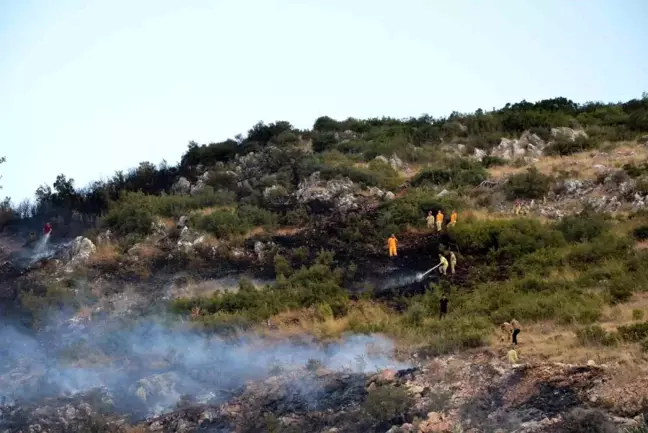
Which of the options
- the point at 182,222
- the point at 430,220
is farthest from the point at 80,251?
the point at 430,220

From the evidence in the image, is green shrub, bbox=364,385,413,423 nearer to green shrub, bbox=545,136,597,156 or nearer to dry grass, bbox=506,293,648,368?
dry grass, bbox=506,293,648,368

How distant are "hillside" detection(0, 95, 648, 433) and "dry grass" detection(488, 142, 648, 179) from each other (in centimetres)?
16

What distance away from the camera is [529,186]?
22.9 metres

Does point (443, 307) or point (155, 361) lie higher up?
point (443, 307)

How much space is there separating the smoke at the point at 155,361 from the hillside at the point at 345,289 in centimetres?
6

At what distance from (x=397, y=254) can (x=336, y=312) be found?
3.78 m

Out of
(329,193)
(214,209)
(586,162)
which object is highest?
(586,162)

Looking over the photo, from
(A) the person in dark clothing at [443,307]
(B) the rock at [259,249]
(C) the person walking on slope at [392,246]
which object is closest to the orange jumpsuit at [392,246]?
(C) the person walking on slope at [392,246]

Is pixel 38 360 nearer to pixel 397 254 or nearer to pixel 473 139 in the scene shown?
pixel 397 254

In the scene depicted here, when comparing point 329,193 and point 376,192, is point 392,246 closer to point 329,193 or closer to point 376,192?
point 376,192

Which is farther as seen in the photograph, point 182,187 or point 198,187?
point 182,187

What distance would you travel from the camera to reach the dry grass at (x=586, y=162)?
24156 mm

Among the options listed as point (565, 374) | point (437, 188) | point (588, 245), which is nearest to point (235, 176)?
point (437, 188)

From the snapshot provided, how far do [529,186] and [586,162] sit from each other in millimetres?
3879
